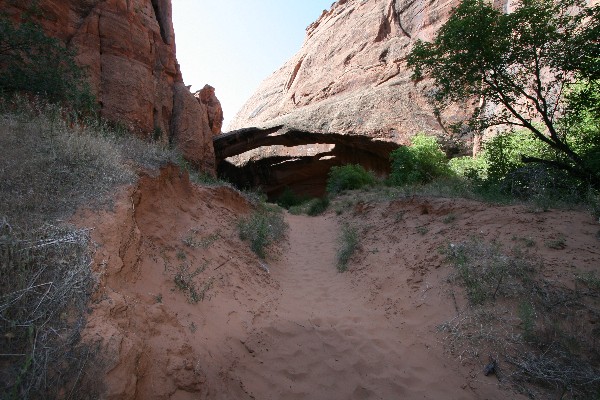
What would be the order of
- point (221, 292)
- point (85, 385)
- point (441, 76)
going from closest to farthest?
point (85, 385), point (221, 292), point (441, 76)

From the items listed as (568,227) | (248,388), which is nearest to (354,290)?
(248,388)

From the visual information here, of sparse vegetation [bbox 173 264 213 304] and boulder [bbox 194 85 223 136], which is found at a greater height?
boulder [bbox 194 85 223 136]

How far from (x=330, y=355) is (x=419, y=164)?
36.0 ft

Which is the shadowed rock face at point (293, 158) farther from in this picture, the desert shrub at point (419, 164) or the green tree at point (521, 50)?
the green tree at point (521, 50)

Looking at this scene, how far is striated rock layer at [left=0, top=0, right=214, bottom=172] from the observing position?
12672 mm

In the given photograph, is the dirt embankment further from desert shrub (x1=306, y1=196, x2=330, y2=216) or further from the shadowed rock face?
the shadowed rock face

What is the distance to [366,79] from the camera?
2155 cm

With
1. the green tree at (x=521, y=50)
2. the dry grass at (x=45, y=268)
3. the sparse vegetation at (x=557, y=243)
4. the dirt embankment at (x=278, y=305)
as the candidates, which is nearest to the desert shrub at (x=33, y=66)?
the dirt embankment at (x=278, y=305)

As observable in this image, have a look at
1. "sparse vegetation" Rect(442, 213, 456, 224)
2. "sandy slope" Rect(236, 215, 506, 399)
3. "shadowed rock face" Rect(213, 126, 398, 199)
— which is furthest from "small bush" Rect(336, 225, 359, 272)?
"shadowed rock face" Rect(213, 126, 398, 199)

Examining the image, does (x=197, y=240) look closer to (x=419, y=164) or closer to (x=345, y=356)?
(x=345, y=356)

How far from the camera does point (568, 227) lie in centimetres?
532

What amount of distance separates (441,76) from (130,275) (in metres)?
7.97

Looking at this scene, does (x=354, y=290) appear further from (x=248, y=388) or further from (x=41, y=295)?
(x=41, y=295)

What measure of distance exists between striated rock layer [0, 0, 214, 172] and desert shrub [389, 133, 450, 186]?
33.9ft
